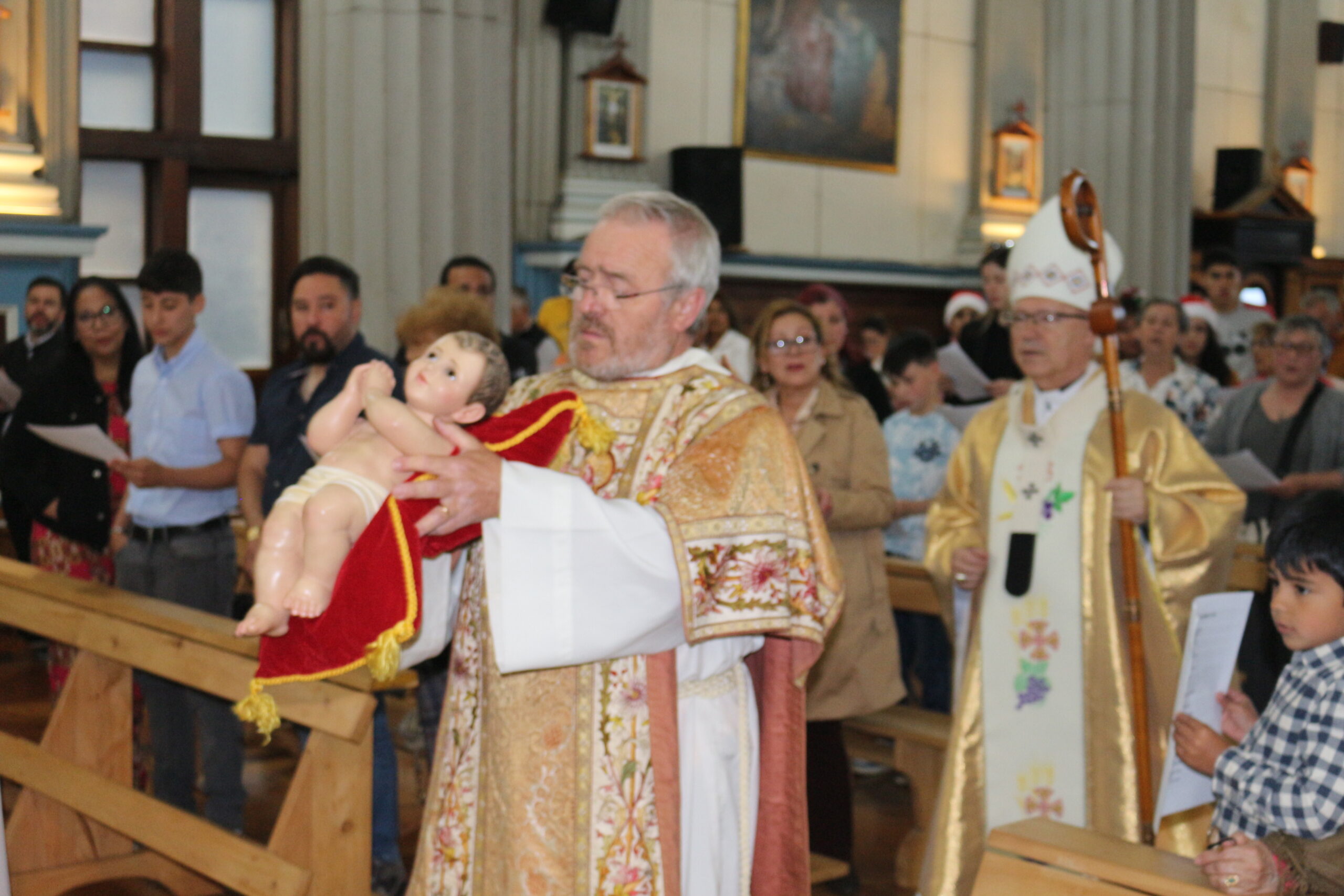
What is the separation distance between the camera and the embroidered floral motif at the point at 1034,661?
3549 mm

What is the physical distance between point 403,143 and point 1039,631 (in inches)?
149

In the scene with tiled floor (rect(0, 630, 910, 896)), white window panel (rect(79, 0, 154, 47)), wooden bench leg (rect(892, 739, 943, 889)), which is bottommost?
tiled floor (rect(0, 630, 910, 896))

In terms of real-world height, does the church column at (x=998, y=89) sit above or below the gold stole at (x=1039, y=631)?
above

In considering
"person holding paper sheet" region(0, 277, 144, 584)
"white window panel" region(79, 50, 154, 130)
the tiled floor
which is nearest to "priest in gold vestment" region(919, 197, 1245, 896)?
the tiled floor

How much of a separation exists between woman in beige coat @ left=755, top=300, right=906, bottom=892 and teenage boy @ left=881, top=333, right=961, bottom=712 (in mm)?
912

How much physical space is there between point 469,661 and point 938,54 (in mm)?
10526

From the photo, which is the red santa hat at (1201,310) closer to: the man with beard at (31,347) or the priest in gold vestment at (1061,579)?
the priest in gold vestment at (1061,579)

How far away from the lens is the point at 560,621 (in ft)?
7.00

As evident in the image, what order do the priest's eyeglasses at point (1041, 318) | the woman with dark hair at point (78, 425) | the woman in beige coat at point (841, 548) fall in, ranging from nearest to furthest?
the priest's eyeglasses at point (1041, 318) < the woman in beige coat at point (841, 548) < the woman with dark hair at point (78, 425)

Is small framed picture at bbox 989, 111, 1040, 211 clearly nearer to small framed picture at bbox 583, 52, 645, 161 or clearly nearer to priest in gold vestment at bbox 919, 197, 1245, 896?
small framed picture at bbox 583, 52, 645, 161

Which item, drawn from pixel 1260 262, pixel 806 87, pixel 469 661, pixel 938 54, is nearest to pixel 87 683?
pixel 469 661

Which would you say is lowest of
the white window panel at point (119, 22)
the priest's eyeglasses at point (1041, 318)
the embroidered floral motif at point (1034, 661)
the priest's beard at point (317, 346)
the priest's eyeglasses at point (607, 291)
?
the embroidered floral motif at point (1034, 661)

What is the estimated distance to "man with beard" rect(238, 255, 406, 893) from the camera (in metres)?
4.07

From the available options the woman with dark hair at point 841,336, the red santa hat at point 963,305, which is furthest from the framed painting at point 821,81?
the woman with dark hair at point 841,336
